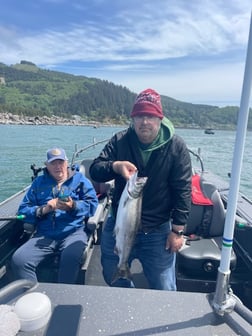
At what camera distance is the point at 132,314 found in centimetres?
147

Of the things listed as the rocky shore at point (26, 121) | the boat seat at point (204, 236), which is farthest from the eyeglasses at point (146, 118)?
the rocky shore at point (26, 121)

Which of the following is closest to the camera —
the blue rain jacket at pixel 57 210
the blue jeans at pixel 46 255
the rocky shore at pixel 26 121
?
the blue jeans at pixel 46 255

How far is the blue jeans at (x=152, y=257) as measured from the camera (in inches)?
90.1

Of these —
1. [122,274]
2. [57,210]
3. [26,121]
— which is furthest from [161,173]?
[26,121]

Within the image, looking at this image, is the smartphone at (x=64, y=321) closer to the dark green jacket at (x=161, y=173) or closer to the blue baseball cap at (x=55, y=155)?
the dark green jacket at (x=161, y=173)

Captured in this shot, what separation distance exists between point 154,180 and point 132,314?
1006 millimetres

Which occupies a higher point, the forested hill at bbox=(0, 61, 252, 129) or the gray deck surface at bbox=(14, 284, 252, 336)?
the forested hill at bbox=(0, 61, 252, 129)

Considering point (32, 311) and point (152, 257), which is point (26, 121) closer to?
point (152, 257)

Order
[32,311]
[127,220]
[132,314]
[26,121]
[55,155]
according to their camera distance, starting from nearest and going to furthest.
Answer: [32,311] → [132,314] → [127,220] → [55,155] → [26,121]

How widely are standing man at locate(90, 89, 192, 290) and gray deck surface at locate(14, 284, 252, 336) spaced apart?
676 mm

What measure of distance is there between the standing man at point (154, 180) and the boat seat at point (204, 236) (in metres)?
0.89

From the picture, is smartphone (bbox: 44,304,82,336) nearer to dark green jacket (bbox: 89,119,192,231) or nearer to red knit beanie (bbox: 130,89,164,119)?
dark green jacket (bbox: 89,119,192,231)

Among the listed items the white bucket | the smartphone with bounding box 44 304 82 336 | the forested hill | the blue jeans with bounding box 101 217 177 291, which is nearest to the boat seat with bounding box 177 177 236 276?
the blue jeans with bounding box 101 217 177 291

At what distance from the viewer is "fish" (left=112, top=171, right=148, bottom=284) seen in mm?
2006
